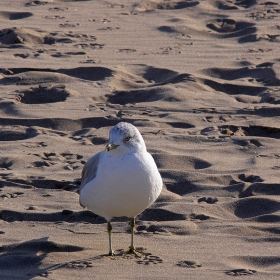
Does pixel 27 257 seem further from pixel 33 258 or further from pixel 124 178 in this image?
pixel 124 178

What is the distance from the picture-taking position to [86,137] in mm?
6727

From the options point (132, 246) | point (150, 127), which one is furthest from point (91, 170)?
point (150, 127)

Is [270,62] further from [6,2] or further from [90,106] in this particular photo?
[6,2]

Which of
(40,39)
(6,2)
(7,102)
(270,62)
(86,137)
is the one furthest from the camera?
(6,2)

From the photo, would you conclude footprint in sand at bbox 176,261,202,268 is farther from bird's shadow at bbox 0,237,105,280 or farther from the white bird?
bird's shadow at bbox 0,237,105,280

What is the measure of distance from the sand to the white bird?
33 centimetres

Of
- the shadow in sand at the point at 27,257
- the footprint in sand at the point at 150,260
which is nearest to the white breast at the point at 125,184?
the footprint in sand at the point at 150,260

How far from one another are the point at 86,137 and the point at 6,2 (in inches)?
186

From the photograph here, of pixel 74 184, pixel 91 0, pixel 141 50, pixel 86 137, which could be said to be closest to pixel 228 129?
pixel 86 137

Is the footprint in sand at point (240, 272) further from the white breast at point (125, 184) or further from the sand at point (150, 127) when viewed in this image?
the white breast at point (125, 184)

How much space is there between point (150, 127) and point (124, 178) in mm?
2467

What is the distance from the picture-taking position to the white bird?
4.54 meters

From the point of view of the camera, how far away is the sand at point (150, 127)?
471cm

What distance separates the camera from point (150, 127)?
6.97m
